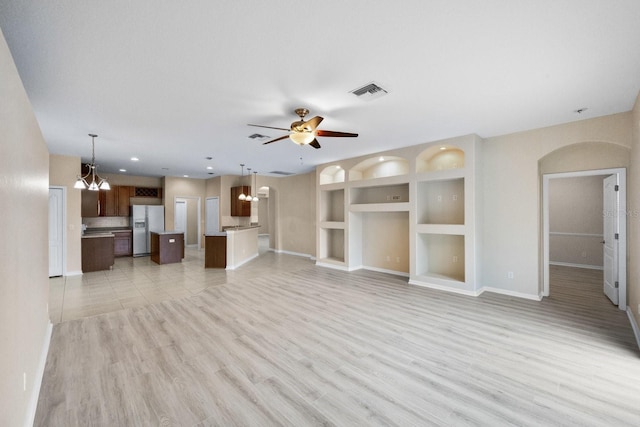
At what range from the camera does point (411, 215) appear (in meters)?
5.52

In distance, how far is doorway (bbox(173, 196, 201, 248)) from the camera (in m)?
11.1

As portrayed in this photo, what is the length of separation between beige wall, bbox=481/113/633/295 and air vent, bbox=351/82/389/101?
300 centimetres

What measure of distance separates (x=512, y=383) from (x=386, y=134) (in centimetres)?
376

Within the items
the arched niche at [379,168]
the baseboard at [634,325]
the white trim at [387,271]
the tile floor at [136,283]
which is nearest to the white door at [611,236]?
the baseboard at [634,325]

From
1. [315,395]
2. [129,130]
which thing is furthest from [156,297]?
[315,395]

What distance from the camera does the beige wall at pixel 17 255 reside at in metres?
1.47

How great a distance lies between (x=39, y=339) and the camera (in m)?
2.55

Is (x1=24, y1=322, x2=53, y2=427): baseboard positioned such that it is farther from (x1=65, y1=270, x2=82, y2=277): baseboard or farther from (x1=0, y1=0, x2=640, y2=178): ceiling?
(x1=65, y1=270, x2=82, y2=277): baseboard

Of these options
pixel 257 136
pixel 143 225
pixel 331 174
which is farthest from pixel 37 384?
pixel 143 225

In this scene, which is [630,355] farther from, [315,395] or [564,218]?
[564,218]

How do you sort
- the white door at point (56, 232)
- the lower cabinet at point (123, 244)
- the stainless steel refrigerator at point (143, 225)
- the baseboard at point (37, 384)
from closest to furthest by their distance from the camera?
the baseboard at point (37, 384) < the white door at point (56, 232) < the lower cabinet at point (123, 244) < the stainless steel refrigerator at point (143, 225)

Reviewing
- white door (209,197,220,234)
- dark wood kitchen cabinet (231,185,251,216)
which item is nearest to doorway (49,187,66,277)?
white door (209,197,220,234)

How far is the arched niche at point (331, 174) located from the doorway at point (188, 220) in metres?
6.22

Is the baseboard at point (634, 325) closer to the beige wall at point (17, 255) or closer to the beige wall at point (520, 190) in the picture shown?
the beige wall at point (520, 190)
